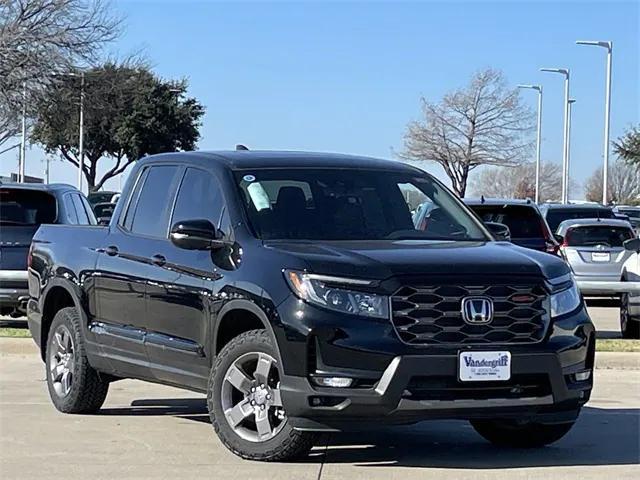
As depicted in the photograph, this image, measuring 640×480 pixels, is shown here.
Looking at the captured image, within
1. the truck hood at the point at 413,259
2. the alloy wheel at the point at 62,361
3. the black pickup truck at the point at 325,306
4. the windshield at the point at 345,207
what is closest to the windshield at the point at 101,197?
the alloy wheel at the point at 62,361

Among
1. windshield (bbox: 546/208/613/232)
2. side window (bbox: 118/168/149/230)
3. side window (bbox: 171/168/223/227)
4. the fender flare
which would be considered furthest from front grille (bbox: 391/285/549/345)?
windshield (bbox: 546/208/613/232)

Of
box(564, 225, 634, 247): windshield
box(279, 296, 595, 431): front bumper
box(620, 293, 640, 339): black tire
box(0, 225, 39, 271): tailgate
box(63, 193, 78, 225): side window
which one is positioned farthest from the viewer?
box(564, 225, 634, 247): windshield

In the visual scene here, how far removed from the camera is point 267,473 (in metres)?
7.00

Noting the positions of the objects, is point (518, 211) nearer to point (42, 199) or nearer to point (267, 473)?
point (42, 199)

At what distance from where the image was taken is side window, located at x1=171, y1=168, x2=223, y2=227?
805cm

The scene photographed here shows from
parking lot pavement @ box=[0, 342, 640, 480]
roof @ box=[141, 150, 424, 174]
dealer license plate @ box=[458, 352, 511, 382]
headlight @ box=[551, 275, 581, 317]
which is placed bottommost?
parking lot pavement @ box=[0, 342, 640, 480]

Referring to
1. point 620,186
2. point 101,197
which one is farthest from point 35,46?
point 620,186

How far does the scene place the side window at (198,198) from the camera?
317 inches

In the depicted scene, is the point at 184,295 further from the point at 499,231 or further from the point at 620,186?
the point at 620,186

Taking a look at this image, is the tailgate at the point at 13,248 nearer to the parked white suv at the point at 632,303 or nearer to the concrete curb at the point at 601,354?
the concrete curb at the point at 601,354

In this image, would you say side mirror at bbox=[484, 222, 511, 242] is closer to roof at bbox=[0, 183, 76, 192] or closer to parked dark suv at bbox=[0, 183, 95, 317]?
parked dark suv at bbox=[0, 183, 95, 317]

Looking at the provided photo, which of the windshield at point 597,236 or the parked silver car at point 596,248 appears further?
the windshield at point 597,236

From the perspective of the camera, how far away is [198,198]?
327 inches

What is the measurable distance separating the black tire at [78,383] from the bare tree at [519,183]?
74.8 meters
